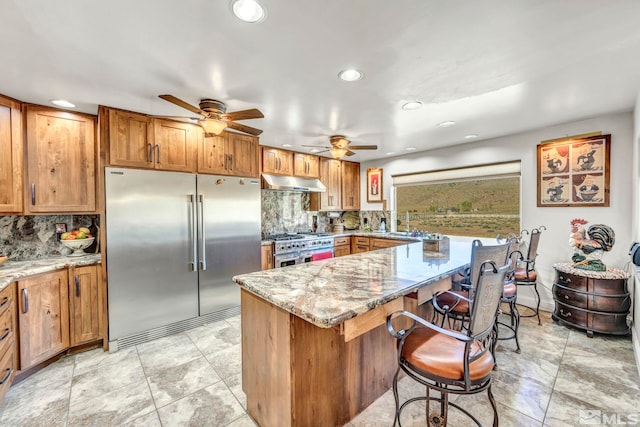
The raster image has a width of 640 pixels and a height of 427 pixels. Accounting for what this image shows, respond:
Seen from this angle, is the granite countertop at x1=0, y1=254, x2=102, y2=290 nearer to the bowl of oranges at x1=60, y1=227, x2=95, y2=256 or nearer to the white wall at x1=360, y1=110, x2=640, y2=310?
the bowl of oranges at x1=60, y1=227, x2=95, y2=256

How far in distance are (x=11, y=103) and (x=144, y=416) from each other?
2767mm

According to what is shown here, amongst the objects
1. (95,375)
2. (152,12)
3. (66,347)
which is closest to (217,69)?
(152,12)

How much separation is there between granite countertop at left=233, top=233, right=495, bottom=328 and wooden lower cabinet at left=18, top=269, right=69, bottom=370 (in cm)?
188

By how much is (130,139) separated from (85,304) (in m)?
1.64

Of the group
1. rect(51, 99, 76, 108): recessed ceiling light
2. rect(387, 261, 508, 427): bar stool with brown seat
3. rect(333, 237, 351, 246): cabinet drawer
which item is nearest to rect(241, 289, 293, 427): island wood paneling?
rect(387, 261, 508, 427): bar stool with brown seat

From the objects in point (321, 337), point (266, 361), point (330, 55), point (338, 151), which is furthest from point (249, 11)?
point (338, 151)

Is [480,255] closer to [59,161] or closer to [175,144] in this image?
[175,144]

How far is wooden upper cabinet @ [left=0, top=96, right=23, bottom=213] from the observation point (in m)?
2.29

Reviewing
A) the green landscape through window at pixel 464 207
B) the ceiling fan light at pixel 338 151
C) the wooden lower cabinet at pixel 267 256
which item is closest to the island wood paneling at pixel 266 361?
the ceiling fan light at pixel 338 151

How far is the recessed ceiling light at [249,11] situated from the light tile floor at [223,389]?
2.35 metres

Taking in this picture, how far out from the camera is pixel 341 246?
5066 mm

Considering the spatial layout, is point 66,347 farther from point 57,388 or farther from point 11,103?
point 11,103

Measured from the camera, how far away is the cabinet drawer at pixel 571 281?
279 centimetres

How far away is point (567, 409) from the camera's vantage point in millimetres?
1794
